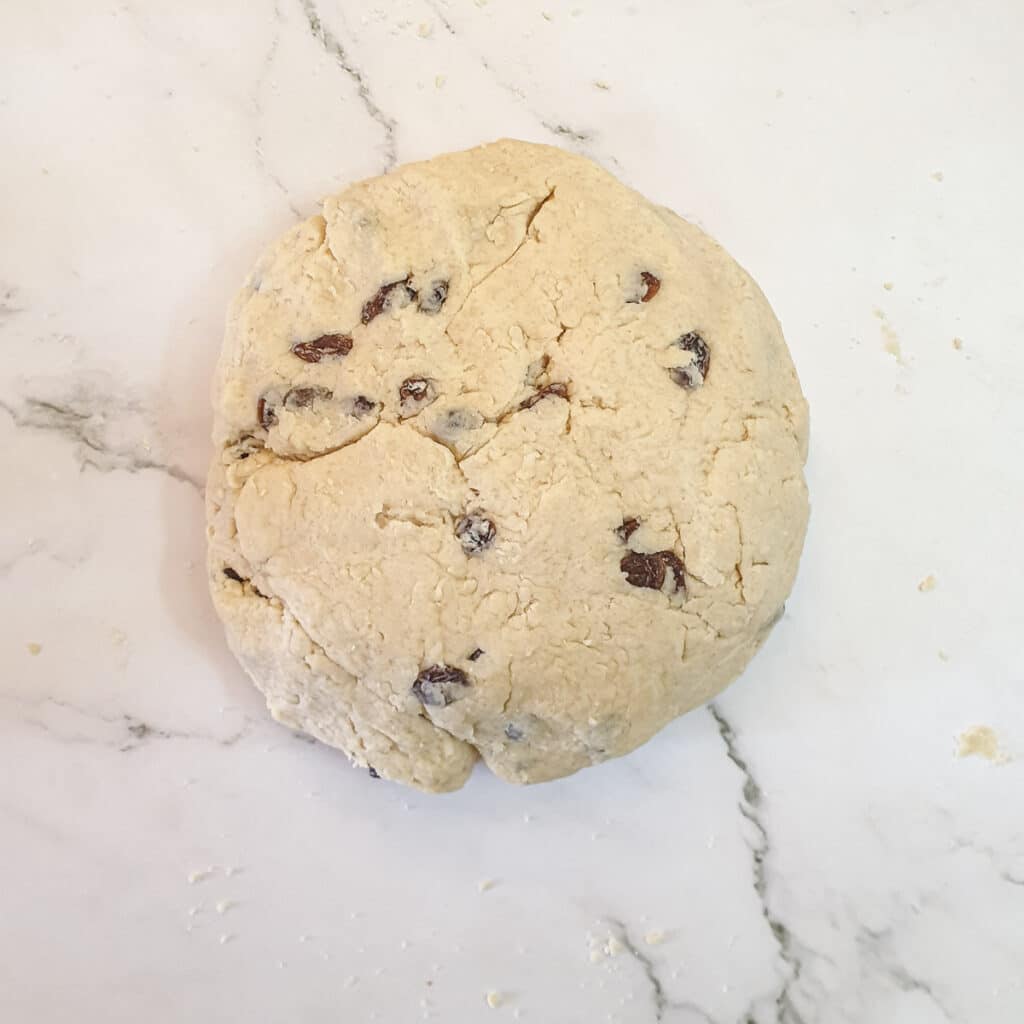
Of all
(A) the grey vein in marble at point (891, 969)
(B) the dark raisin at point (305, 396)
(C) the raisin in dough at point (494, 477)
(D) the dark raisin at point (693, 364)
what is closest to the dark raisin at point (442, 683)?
(C) the raisin in dough at point (494, 477)

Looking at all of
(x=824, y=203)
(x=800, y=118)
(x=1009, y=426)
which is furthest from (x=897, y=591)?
(x=800, y=118)

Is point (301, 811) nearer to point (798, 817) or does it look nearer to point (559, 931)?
point (559, 931)

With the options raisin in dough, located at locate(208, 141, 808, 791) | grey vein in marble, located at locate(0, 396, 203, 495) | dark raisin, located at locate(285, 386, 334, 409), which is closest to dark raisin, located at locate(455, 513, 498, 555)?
raisin in dough, located at locate(208, 141, 808, 791)

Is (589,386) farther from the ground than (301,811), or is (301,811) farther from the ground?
(589,386)

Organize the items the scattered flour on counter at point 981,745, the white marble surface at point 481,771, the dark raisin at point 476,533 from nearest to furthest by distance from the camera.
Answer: the dark raisin at point 476,533
the white marble surface at point 481,771
the scattered flour on counter at point 981,745

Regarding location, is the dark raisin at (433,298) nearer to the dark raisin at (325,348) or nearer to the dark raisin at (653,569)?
the dark raisin at (325,348)

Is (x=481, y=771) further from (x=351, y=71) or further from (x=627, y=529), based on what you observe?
(x=351, y=71)
